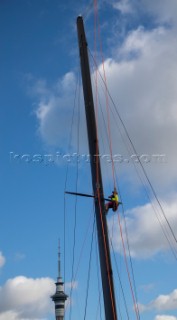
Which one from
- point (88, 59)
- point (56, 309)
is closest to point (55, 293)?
point (56, 309)

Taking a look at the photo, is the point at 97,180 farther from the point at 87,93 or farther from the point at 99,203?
the point at 87,93

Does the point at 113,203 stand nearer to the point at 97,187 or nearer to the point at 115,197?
the point at 115,197

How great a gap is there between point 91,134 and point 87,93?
2066mm

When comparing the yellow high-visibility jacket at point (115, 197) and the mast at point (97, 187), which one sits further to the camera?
the yellow high-visibility jacket at point (115, 197)

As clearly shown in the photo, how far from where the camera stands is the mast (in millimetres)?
12678

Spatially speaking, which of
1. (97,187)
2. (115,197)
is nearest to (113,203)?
(115,197)

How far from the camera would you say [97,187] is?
47.0 ft

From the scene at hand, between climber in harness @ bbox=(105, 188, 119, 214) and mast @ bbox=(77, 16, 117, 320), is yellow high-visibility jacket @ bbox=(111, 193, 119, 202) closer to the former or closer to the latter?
climber in harness @ bbox=(105, 188, 119, 214)

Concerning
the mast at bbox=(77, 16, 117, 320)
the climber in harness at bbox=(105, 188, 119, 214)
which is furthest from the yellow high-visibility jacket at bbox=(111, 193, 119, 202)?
the mast at bbox=(77, 16, 117, 320)

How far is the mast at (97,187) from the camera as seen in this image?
12678 mm

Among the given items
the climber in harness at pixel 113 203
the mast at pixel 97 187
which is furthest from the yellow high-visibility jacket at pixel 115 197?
the mast at pixel 97 187

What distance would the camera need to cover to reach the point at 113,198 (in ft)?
48.4

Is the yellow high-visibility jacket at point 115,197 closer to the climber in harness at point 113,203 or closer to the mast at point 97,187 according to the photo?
the climber in harness at point 113,203

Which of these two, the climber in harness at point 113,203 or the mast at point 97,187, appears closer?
the mast at point 97,187
